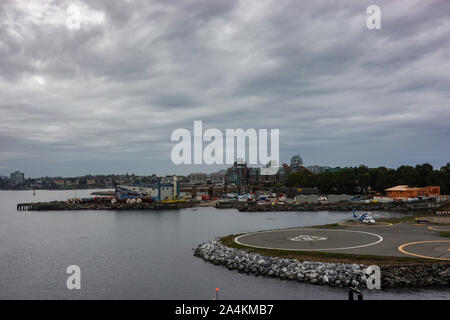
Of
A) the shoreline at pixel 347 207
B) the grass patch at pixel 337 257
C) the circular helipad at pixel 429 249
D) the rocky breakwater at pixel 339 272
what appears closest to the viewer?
the rocky breakwater at pixel 339 272

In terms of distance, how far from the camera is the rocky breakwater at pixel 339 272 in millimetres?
28156

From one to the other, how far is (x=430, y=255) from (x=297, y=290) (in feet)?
43.1

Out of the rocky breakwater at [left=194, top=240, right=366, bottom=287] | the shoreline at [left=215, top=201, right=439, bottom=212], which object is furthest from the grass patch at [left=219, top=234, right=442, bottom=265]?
the shoreline at [left=215, top=201, right=439, bottom=212]

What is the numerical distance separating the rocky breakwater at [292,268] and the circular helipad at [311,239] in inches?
155

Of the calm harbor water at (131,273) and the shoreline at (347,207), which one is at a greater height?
the shoreline at (347,207)

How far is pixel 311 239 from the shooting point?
139 ft

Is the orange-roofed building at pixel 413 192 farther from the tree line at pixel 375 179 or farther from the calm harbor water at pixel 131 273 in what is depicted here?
the calm harbor water at pixel 131 273

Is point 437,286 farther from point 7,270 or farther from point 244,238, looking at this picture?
point 7,270

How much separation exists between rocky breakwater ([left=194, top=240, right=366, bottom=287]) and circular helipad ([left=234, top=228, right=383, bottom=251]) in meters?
3.94

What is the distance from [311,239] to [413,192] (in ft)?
269

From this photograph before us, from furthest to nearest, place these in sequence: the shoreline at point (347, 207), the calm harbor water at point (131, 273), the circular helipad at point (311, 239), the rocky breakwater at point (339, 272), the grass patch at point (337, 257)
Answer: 1. the shoreline at point (347, 207)
2. the circular helipad at point (311, 239)
3. the grass patch at point (337, 257)
4. the calm harbor water at point (131, 273)
5. the rocky breakwater at point (339, 272)

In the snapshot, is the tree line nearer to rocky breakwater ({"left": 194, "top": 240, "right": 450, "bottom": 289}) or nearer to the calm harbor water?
the calm harbor water

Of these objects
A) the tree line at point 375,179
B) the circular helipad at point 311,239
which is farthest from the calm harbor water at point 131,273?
the tree line at point 375,179

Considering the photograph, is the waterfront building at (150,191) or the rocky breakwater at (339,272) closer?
the rocky breakwater at (339,272)
